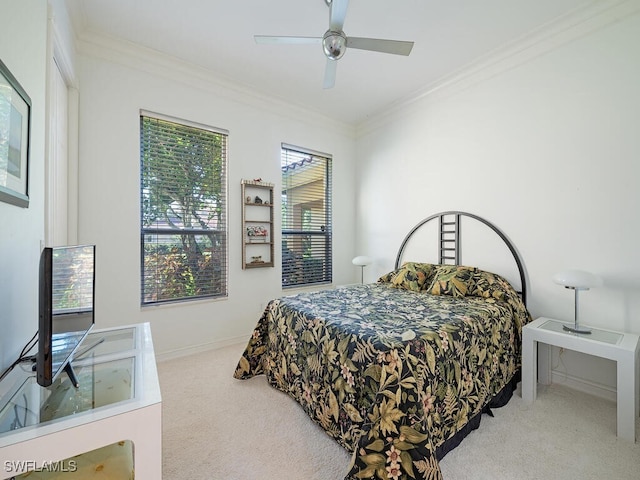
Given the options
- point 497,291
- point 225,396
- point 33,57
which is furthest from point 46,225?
point 497,291

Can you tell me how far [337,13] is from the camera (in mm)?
1838

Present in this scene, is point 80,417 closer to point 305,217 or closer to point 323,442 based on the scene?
point 323,442

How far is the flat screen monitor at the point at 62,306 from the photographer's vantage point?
85 centimetres

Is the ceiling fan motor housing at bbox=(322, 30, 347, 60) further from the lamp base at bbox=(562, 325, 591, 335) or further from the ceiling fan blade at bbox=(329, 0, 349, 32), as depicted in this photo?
the lamp base at bbox=(562, 325, 591, 335)

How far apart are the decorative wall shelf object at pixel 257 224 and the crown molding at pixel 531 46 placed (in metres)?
2.16

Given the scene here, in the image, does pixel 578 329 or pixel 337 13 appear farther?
pixel 578 329

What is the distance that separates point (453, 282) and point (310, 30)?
8.54 ft

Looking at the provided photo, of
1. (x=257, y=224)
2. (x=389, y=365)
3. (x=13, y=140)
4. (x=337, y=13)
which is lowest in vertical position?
(x=389, y=365)

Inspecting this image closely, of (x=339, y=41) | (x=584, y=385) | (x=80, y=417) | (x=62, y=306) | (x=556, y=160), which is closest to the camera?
(x=80, y=417)

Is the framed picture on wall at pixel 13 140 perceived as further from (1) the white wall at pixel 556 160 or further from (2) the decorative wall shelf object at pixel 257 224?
(1) the white wall at pixel 556 160

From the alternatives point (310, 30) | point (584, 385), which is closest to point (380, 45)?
point (310, 30)

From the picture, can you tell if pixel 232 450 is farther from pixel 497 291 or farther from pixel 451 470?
pixel 497 291

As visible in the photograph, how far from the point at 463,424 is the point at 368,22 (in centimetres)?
302

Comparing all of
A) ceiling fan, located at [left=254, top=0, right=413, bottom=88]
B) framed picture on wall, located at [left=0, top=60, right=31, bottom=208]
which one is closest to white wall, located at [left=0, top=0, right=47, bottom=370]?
framed picture on wall, located at [left=0, top=60, right=31, bottom=208]
